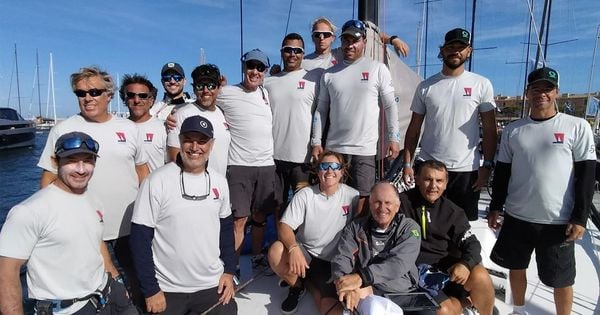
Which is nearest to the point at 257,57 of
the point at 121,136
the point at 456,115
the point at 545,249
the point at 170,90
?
the point at 170,90

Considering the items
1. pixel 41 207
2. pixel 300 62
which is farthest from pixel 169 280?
pixel 300 62

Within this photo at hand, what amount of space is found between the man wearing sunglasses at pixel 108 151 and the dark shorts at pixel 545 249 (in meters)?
3.08

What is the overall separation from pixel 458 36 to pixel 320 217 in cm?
192

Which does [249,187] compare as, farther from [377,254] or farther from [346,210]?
[377,254]

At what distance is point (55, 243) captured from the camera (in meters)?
2.13

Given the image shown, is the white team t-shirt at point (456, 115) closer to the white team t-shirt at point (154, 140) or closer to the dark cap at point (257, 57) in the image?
the dark cap at point (257, 57)

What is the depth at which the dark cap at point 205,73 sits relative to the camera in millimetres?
3398

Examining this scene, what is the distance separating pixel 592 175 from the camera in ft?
9.50

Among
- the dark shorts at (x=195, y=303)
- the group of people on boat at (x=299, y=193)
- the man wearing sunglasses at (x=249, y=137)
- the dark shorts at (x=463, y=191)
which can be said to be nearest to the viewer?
the group of people on boat at (x=299, y=193)

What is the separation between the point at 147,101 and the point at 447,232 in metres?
2.80

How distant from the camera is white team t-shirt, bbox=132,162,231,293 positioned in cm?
262

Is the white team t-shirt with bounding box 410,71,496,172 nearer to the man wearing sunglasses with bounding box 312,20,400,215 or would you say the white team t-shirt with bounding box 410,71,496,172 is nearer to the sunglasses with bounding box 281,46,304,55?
the man wearing sunglasses with bounding box 312,20,400,215

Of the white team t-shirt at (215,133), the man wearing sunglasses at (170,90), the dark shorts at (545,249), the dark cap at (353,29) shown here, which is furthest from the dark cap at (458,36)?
the man wearing sunglasses at (170,90)

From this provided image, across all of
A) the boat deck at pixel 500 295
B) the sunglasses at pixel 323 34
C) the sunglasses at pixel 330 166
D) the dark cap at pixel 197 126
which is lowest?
the boat deck at pixel 500 295
